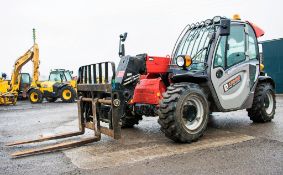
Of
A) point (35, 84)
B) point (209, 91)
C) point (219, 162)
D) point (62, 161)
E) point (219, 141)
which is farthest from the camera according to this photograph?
point (35, 84)

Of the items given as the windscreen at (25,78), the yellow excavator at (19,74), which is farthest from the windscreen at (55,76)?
the windscreen at (25,78)

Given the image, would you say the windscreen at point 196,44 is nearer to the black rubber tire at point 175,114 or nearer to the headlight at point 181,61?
the headlight at point 181,61

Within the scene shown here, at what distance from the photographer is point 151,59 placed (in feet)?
21.1

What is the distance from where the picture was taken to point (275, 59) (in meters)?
20.3

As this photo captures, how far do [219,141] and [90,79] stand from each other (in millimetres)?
2741

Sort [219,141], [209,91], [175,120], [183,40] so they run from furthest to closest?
[183,40], [209,91], [219,141], [175,120]

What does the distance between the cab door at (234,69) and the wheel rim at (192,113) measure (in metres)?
0.63

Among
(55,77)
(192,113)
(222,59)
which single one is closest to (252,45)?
(222,59)

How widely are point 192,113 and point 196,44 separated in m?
1.70

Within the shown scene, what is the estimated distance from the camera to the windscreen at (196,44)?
21.5ft

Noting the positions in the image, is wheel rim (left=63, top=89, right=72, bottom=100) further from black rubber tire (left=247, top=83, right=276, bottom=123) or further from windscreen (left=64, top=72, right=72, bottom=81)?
black rubber tire (left=247, top=83, right=276, bottom=123)

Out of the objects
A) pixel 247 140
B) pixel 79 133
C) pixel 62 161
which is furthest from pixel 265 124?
pixel 62 161

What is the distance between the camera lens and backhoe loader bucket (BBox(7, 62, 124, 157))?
5492 millimetres

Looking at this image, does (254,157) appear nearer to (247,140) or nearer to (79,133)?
(247,140)
